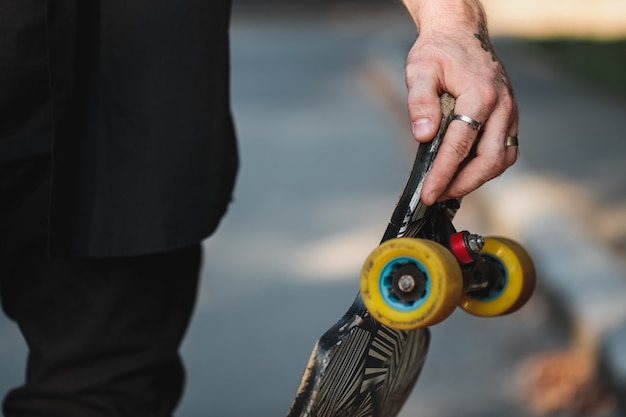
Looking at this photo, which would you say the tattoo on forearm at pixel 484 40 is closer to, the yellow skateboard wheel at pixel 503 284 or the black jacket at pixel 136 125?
the yellow skateboard wheel at pixel 503 284

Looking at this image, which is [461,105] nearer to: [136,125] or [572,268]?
[136,125]

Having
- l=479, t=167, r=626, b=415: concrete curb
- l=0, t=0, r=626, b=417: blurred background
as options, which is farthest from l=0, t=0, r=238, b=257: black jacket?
l=479, t=167, r=626, b=415: concrete curb

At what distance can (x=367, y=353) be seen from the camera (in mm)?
1622

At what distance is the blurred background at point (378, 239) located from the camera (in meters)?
3.21

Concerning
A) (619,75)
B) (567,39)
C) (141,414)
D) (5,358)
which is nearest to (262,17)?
(567,39)

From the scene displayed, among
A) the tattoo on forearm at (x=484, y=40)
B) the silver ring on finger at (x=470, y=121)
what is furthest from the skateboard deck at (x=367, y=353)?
the tattoo on forearm at (x=484, y=40)

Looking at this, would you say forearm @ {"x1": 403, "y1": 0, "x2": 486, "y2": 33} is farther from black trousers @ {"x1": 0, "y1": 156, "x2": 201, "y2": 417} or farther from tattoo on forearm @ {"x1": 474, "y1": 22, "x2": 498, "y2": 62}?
black trousers @ {"x1": 0, "y1": 156, "x2": 201, "y2": 417}

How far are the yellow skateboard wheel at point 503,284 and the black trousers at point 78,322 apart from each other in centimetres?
61

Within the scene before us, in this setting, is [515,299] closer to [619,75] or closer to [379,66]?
[619,75]

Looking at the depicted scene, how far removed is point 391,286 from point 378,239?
129 inches

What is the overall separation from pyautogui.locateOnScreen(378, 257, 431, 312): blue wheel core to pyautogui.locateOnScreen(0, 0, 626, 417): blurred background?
1616mm

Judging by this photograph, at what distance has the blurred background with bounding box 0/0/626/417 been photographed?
3.21 metres

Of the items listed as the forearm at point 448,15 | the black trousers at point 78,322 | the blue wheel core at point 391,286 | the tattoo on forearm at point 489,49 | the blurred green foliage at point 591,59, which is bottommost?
the black trousers at point 78,322

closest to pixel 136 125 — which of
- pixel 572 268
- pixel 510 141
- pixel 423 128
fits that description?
pixel 423 128
